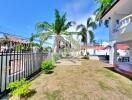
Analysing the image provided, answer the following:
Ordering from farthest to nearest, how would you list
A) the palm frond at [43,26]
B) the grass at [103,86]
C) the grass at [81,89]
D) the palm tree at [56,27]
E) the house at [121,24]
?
the palm tree at [56,27] → the palm frond at [43,26] → the house at [121,24] → the grass at [103,86] → the grass at [81,89]

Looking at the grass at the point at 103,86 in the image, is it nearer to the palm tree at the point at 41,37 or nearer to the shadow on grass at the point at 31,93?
the shadow on grass at the point at 31,93

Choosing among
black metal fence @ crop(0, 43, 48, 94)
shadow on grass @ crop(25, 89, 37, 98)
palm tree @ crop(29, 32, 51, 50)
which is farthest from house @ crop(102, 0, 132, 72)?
shadow on grass @ crop(25, 89, 37, 98)

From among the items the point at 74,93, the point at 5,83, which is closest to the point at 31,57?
the point at 5,83

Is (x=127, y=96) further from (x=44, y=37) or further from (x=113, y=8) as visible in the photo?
(x=44, y=37)

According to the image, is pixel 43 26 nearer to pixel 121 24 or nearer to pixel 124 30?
pixel 121 24

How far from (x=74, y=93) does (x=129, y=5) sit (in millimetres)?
10247

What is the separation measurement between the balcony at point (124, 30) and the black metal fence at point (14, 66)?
6936 mm

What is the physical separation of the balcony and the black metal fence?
694cm

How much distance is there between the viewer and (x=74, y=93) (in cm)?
873

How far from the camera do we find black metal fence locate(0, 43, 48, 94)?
28.0 feet

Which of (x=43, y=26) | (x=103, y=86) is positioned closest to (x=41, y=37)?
(x=43, y=26)

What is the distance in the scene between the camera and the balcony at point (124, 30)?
13489 millimetres

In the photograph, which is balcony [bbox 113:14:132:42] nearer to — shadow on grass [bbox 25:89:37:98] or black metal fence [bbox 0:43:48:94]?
black metal fence [bbox 0:43:48:94]

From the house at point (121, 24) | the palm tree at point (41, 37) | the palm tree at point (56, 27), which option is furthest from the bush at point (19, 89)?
the palm tree at point (56, 27)
